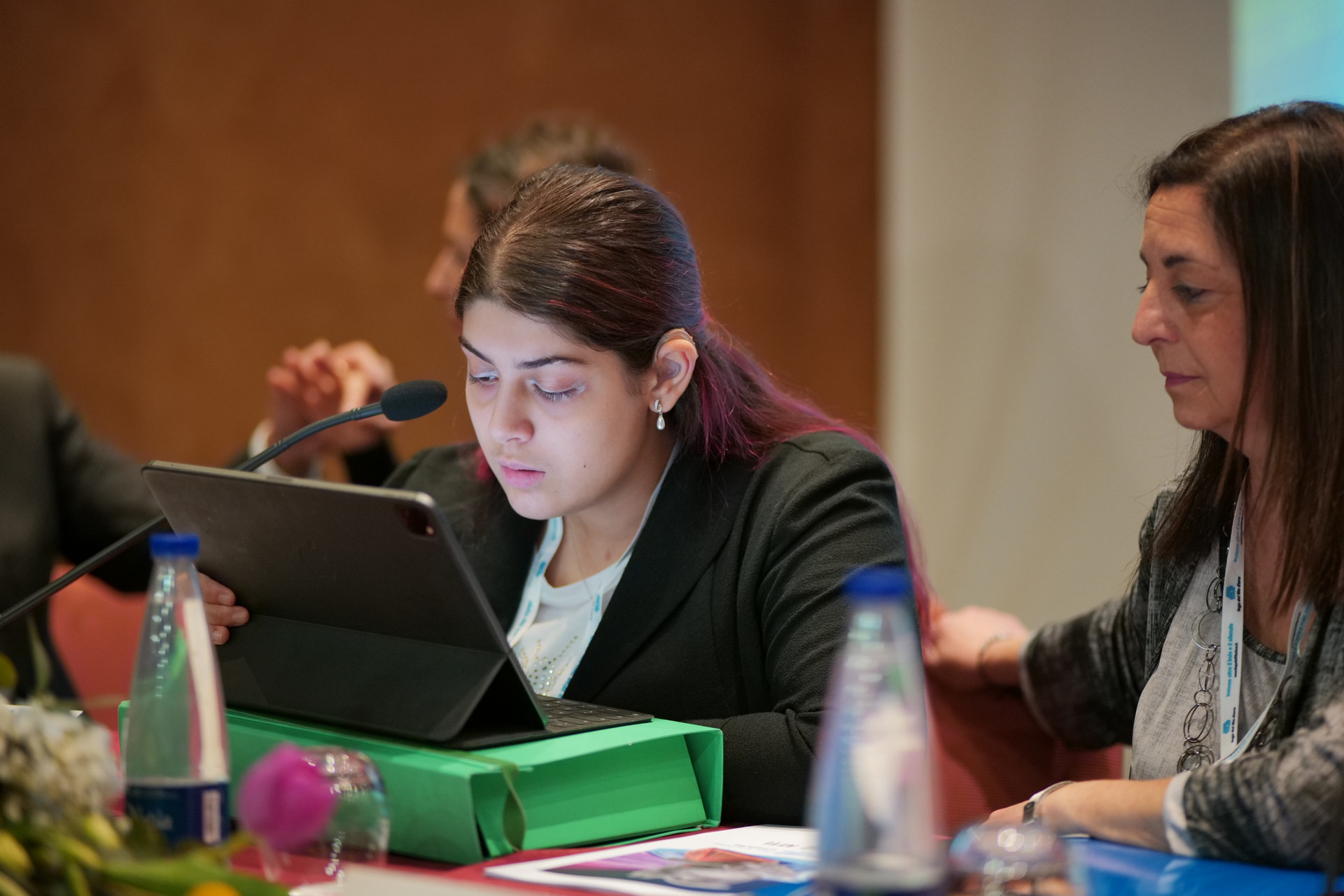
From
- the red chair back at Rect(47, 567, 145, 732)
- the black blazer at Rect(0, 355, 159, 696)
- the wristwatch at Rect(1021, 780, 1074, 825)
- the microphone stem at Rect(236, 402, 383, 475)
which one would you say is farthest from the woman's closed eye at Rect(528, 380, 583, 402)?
the red chair back at Rect(47, 567, 145, 732)

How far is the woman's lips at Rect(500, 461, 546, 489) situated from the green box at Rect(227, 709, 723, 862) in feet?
1.25

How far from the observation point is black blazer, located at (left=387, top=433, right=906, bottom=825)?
1519 mm

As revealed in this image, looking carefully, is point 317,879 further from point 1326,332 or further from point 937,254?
point 937,254

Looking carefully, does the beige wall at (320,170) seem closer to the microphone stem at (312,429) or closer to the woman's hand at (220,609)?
the microphone stem at (312,429)

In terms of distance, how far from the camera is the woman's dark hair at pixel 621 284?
1546 millimetres

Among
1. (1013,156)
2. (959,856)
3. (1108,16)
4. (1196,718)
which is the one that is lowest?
(1196,718)

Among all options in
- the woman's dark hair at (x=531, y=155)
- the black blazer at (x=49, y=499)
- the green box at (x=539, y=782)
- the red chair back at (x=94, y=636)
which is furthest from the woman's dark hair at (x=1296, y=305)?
the red chair back at (x=94, y=636)

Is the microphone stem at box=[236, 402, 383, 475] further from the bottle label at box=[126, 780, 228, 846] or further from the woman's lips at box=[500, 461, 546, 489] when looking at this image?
the bottle label at box=[126, 780, 228, 846]

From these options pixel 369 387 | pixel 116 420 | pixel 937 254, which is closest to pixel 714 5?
pixel 937 254

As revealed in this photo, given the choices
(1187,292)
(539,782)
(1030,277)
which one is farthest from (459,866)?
(1030,277)

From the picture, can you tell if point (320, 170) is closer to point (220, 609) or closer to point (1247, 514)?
point (220, 609)

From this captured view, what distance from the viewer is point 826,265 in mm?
3664

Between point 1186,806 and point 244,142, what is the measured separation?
10.4ft

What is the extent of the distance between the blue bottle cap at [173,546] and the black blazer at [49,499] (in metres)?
1.35
